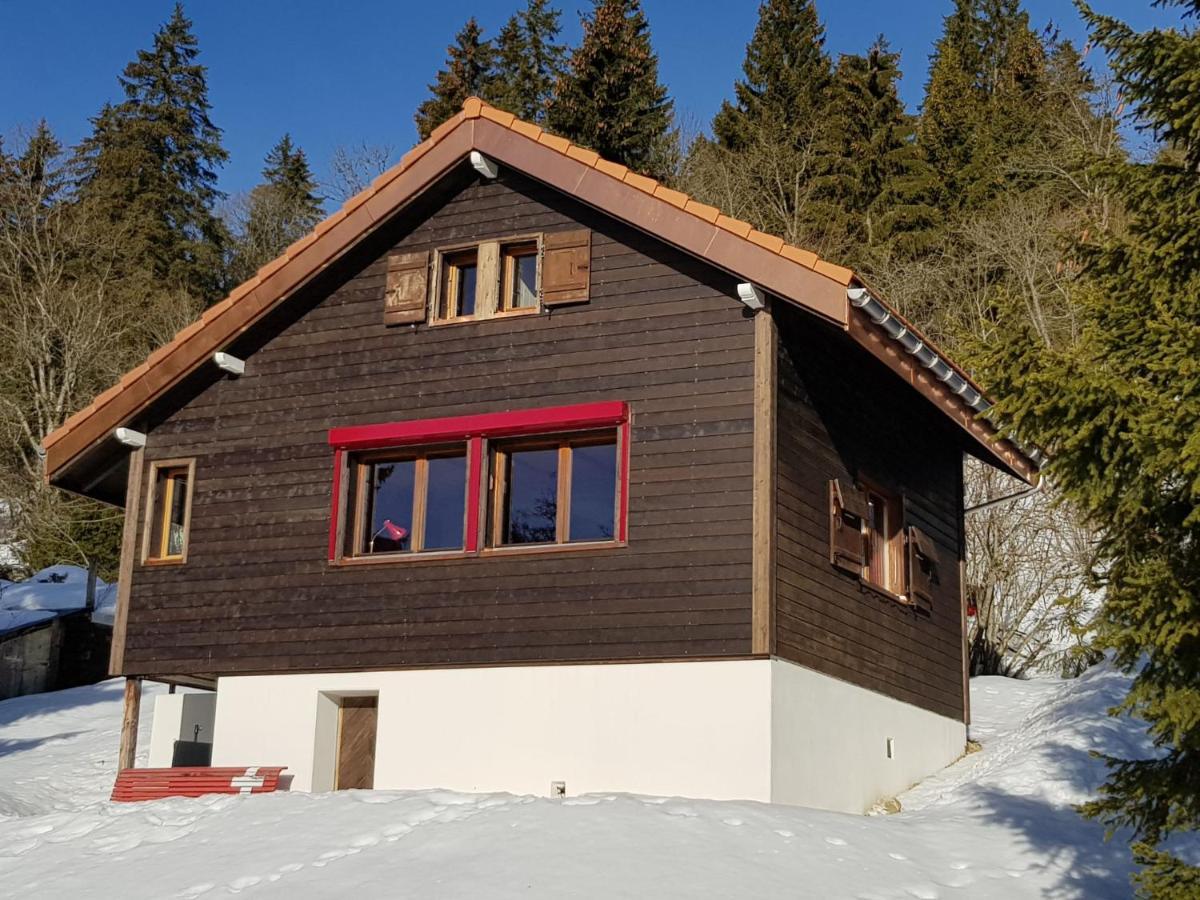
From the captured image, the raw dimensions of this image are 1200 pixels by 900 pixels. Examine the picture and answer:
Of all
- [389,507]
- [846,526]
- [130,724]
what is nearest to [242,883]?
[389,507]

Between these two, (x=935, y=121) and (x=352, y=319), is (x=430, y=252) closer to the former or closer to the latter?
(x=352, y=319)

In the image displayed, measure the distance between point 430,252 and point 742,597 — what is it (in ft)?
17.5

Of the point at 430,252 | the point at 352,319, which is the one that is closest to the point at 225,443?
the point at 352,319

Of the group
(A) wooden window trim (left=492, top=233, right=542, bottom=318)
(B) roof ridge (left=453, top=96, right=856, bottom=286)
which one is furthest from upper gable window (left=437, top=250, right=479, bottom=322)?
(B) roof ridge (left=453, top=96, right=856, bottom=286)

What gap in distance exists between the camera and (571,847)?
10.8 metres

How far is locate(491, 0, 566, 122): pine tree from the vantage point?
43375mm

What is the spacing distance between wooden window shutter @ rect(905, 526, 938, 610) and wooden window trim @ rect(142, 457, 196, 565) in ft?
27.1

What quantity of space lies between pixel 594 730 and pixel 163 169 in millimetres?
40121

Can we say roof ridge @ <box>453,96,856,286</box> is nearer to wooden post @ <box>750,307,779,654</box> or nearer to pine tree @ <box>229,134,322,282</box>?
wooden post @ <box>750,307,779,654</box>

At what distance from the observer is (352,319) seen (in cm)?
1564

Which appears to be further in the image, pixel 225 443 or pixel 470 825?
pixel 225 443

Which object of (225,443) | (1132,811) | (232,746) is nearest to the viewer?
(1132,811)

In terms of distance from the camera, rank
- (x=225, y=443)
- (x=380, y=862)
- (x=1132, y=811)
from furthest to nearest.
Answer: (x=225, y=443) → (x=380, y=862) → (x=1132, y=811)

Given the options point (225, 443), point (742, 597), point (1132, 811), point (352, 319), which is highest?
point (352, 319)
